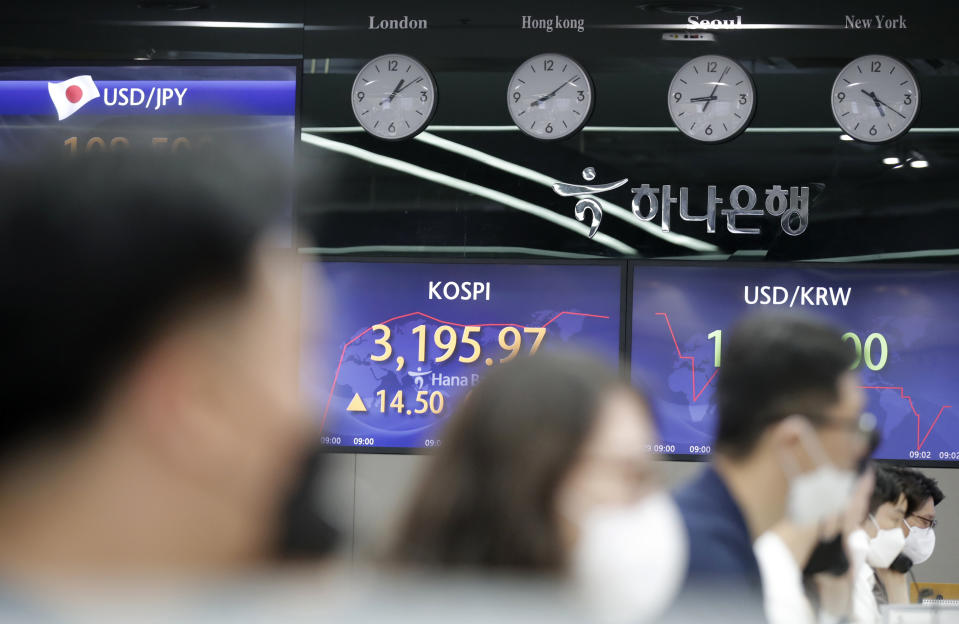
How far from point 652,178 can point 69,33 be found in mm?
2595

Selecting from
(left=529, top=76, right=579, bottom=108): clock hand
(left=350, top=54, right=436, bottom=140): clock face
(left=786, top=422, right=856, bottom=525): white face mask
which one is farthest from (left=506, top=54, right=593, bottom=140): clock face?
(left=786, top=422, right=856, bottom=525): white face mask

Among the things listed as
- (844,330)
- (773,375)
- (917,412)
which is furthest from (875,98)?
(773,375)

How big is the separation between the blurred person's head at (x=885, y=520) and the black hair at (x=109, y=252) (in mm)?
3067

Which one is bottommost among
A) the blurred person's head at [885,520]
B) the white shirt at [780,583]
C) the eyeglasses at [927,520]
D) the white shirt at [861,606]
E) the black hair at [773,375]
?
the eyeglasses at [927,520]

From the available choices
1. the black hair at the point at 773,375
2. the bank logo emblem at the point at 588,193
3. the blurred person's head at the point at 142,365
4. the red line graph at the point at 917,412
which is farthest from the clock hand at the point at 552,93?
the blurred person's head at the point at 142,365

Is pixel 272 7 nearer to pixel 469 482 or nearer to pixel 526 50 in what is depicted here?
pixel 526 50

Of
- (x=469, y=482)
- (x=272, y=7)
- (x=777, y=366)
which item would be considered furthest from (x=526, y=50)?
(x=469, y=482)

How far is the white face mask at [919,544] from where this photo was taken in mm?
3949

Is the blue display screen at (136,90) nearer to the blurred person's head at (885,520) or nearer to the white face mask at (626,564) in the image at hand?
the blurred person's head at (885,520)

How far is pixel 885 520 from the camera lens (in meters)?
3.49

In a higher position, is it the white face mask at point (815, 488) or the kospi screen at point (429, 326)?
the kospi screen at point (429, 326)

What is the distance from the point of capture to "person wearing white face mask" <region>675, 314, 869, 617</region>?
4.91ft

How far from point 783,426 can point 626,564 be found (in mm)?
1169

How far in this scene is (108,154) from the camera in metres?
0.37
